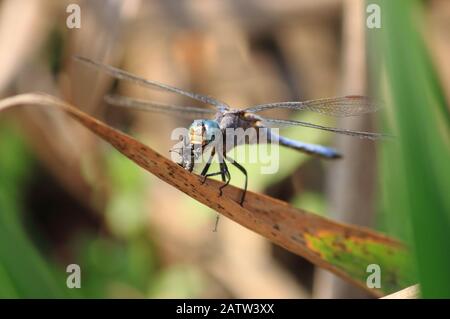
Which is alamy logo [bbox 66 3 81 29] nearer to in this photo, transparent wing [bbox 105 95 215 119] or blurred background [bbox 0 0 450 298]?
blurred background [bbox 0 0 450 298]

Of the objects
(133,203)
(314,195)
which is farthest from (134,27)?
(314,195)

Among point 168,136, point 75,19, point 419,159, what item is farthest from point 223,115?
point 168,136

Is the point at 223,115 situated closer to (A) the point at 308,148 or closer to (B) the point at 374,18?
(A) the point at 308,148

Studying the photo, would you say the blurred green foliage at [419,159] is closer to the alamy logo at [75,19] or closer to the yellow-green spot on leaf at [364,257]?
the yellow-green spot on leaf at [364,257]

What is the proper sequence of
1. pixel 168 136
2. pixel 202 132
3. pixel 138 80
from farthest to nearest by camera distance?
1. pixel 168 136
2. pixel 138 80
3. pixel 202 132

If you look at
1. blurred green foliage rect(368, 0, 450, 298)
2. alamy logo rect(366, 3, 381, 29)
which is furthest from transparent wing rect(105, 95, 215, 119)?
blurred green foliage rect(368, 0, 450, 298)
